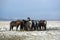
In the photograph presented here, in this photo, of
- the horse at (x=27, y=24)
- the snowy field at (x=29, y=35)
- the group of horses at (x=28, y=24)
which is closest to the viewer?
the snowy field at (x=29, y=35)

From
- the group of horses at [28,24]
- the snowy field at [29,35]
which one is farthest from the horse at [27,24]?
the snowy field at [29,35]

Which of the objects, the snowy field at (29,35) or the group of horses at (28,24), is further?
the group of horses at (28,24)

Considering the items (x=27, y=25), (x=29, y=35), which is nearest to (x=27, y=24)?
(x=27, y=25)

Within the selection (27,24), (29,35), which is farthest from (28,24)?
(29,35)

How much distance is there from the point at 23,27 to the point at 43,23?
135 centimetres

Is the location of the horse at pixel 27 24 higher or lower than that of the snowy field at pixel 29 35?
higher

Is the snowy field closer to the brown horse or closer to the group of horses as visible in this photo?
the brown horse

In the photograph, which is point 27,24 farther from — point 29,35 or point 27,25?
point 29,35

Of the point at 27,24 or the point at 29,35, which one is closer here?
the point at 29,35

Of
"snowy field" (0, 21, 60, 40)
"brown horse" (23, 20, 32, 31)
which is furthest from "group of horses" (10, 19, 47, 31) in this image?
"snowy field" (0, 21, 60, 40)

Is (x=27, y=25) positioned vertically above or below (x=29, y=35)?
above

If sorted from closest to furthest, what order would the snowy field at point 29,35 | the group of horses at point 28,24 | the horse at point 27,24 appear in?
the snowy field at point 29,35 < the horse at point 27,24 < the group of horses at point 28,24

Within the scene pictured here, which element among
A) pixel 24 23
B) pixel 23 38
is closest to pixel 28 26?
pixel 24 23

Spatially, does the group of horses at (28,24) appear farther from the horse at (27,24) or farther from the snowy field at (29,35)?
the snowy field at (29,35)
